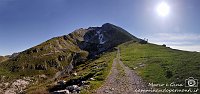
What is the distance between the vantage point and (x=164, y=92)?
102ft

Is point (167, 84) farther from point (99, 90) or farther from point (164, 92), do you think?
point (99, 90)

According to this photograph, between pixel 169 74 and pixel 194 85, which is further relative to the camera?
pixel 169 74

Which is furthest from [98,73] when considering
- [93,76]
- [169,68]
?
[169,68]

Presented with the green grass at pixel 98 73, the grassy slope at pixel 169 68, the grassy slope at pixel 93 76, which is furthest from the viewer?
the grassy slope at pixel 169 68

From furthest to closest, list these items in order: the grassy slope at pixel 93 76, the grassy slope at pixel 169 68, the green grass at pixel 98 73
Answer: the grassy slope at pixel 169 68 → the grassy slope at pixel 93 76 → the green grass at pixel 98 73

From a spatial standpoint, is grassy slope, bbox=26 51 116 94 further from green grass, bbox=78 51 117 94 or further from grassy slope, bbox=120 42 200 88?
grassy slope, bbox=120 42 200 88

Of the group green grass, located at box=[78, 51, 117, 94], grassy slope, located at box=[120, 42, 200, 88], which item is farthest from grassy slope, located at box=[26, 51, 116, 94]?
grassy slope, located at box=[120, 42, 200, 88]

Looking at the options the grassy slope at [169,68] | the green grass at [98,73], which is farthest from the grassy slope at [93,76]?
the grassy slope at [169,68]

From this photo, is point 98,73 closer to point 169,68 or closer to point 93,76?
point 93,76

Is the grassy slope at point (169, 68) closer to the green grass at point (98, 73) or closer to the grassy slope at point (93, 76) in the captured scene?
the green grass at point (98, 73)

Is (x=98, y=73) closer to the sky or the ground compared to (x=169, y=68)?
closer to the ground

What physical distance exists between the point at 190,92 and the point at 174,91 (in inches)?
83.8

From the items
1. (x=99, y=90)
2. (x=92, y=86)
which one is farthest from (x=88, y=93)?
(x=92, y=86)

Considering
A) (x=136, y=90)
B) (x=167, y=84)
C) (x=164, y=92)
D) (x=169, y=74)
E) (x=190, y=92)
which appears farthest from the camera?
(x=169, y=74)
